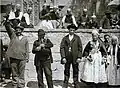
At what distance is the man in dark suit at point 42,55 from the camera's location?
3.96 m

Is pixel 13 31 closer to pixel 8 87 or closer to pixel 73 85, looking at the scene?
pixel 8 87

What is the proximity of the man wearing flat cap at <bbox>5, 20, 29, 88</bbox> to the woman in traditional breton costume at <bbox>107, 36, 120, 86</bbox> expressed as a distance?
3.45ft

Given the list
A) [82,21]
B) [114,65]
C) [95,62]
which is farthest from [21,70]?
[82,21]

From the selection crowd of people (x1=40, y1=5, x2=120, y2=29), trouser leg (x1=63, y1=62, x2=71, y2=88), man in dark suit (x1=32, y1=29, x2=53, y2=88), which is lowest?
trouser leg (x1=63, y1=62, x2=71, y2=88)

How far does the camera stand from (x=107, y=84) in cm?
420

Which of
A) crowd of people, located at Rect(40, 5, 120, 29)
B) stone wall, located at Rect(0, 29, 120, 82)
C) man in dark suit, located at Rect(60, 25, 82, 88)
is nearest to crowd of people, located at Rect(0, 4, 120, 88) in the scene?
man in dark suit, located at Rect(60, 25, 82, 88)

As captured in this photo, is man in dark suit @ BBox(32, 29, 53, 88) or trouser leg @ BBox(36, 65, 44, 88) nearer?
man in dark suit @ BBox(32, 29, 53, 88)

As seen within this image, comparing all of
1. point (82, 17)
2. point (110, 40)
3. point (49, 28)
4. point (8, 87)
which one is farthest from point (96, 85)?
point (82, 17)

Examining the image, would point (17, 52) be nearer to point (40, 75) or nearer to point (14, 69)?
point (14, 69)

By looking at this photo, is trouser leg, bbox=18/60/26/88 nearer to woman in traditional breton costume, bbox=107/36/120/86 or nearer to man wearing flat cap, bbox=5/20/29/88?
man wearing flat cap, bbox=5/20/29/88

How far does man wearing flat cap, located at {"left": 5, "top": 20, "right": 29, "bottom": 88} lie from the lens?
4023 millimetres

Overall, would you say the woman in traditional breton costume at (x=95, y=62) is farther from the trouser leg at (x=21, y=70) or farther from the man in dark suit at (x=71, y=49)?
the trouser leg at (x=21, y=70)

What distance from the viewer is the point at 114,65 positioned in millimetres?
4277

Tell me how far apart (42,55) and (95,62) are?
0.64 meters
